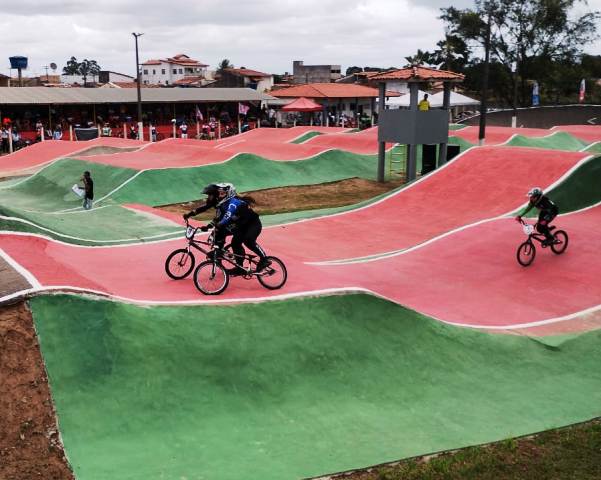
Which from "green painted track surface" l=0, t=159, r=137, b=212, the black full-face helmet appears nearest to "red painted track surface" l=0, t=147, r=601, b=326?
the black full-face helmet

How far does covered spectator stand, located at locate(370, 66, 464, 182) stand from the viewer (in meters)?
27.5

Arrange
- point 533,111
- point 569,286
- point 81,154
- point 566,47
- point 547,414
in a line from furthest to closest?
point 566,47 < point 533,111 < point 81,154 < point 569,286 < point 547,414

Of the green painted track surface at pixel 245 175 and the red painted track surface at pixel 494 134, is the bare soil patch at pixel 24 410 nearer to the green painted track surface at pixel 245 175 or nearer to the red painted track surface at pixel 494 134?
the green painted track surface at pixel 245 175

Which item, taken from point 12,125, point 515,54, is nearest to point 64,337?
point 12,125

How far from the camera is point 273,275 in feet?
37.0

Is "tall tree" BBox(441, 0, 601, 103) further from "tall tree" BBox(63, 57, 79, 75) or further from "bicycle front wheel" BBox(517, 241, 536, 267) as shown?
"tall tree" BBox(63, 57, 79, 75)

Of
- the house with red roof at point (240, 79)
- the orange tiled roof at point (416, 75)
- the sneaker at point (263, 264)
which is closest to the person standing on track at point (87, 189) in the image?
the sneaker at point (263, 264)

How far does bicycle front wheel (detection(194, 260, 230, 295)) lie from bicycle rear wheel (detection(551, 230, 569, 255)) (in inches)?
330

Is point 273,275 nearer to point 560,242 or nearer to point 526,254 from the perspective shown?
point 526,254

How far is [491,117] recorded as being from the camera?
185ft

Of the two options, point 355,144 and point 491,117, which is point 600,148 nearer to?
point 355,144

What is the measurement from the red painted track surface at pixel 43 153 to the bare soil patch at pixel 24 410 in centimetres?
2698

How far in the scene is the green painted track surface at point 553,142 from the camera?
1404 inches

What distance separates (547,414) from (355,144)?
2791 cm
